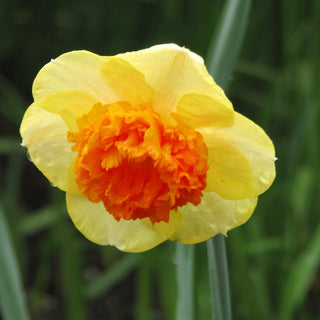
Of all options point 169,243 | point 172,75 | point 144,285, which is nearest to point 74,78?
point 172,75

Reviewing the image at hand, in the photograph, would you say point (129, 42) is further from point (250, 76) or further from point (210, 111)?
point (210, 111)

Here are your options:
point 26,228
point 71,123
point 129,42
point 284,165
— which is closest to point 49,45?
point 129,42

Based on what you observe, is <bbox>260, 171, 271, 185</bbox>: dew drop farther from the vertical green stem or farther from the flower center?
the vertical green stem

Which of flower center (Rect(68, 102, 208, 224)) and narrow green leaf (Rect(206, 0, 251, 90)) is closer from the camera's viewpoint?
flower center (Rect(68, 102, 208, 224))

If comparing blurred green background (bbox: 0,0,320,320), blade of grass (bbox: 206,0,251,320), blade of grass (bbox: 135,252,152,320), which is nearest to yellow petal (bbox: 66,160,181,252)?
blade of grass (bbox: 206,0,251,320)

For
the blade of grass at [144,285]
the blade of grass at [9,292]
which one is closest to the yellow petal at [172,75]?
the blade of grass at [9,292]

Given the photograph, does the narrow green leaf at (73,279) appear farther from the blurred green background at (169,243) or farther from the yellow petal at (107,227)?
the yellow petal at (107,227)

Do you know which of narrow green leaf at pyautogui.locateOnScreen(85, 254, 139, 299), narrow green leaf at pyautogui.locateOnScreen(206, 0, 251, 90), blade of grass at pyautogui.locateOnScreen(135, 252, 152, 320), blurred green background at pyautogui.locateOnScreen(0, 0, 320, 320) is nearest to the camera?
narrow green leaf at pyautogui.locateOnScreen(206, 0, 251, 90)
